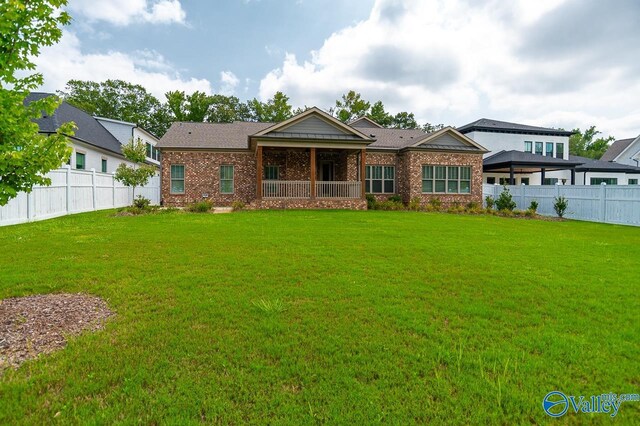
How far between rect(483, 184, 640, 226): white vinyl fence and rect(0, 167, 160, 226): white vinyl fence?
20.6 metres

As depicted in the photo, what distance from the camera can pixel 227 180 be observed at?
67.7 feet

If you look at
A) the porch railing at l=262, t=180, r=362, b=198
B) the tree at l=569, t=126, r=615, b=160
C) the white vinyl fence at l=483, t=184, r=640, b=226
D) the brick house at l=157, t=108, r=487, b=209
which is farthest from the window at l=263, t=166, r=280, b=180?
the tree at l=569, t=126, r=615, b=160

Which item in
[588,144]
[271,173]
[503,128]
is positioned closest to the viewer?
[271,173]

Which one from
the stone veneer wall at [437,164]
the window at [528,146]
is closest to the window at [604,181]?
the window at [528,146]

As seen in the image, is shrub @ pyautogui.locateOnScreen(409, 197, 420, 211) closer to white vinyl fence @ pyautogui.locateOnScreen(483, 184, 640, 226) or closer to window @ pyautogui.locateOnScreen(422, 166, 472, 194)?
window @ pyautogui.locateOnScreen(422, 166, 472, 194)

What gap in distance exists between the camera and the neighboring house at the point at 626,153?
1481 inches

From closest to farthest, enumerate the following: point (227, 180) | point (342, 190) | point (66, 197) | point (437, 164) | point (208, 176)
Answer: point (66, 197)
point (342, 190)
point (208, 176)
point (227, 180)
point (437, 164)

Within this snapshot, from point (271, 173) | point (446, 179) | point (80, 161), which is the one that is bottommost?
point (446, 179)

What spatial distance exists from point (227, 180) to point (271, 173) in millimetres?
2745

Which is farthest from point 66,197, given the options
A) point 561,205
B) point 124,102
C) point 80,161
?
point 124,102

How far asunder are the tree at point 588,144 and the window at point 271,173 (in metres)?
69.0

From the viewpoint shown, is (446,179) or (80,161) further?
(80,161)

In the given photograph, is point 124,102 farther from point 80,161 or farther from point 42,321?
point 42,321

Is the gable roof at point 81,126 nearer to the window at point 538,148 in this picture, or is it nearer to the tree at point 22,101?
the tree at point 22,101
